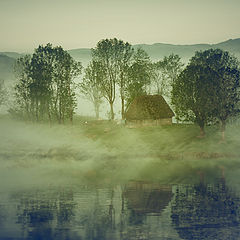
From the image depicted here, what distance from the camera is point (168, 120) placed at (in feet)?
326

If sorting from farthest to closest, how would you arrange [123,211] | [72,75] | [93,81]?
[93,81], [72,75], [123,211]

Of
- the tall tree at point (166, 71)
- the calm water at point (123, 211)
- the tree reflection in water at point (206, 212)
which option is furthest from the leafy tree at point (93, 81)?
the tree reflection in water at point (206, 212)

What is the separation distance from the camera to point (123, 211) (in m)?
43.5

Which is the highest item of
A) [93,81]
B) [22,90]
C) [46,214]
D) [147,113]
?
[93,81]

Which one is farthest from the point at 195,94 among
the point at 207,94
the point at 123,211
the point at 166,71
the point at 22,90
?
A: the point at 22,90

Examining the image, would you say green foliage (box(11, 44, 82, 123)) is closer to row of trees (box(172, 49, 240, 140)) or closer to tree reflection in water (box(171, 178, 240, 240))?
row of trees (box(172, 49, 240, 140))

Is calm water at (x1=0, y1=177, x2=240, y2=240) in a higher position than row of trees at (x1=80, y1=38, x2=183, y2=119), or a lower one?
lower

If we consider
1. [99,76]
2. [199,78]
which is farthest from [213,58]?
[99,76]

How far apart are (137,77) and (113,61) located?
7.72 m

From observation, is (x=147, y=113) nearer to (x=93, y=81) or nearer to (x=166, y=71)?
(x=166, y=71)

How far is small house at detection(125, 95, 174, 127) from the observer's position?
315 feet

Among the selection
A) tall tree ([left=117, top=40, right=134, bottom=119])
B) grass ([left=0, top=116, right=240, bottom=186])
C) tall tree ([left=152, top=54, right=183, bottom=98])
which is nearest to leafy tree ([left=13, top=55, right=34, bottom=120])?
grass ([left=0, top=116, right=240, bottom=186])

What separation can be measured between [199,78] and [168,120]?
57.1 ft

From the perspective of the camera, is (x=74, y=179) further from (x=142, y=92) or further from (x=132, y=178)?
(x=142, y=92)
